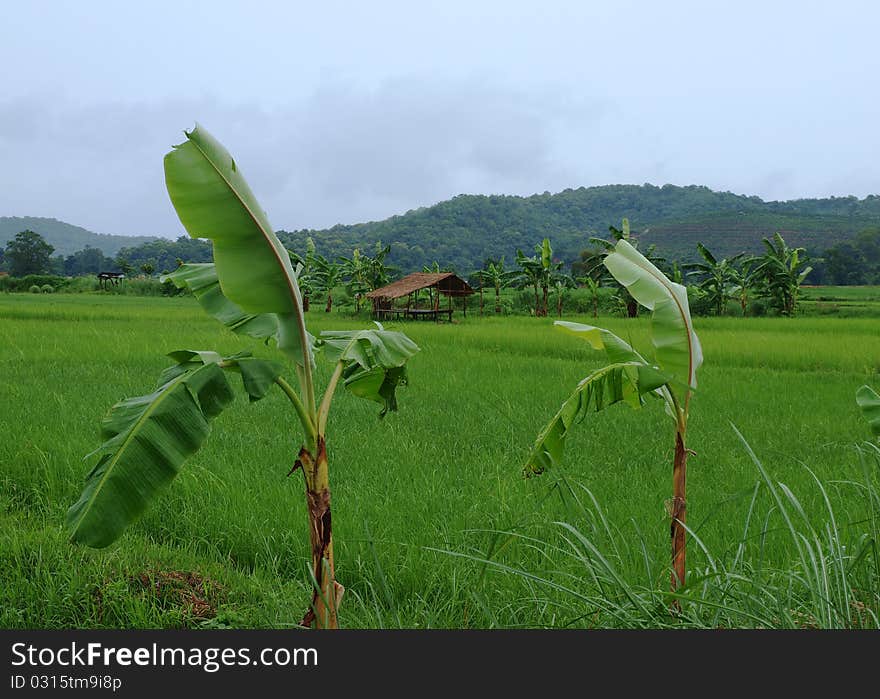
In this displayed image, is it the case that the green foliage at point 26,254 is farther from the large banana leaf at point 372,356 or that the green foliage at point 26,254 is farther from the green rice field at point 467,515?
the large banana leaf at point 372,356

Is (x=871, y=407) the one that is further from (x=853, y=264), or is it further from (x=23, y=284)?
(x=23, y=284)

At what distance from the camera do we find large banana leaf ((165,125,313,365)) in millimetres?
1885

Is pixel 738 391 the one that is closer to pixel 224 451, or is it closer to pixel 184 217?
pixel 224 451

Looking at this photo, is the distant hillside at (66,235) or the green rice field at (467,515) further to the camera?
the distant hillside at (66,235)

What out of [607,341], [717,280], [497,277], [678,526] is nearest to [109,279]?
[497,277]

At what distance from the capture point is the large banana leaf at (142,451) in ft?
6.06

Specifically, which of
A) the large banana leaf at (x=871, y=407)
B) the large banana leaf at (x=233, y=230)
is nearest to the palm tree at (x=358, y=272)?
the large banana leaf at (x=871, y=407)

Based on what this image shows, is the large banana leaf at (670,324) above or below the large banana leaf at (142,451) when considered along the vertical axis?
above

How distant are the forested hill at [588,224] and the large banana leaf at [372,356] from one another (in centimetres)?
4669

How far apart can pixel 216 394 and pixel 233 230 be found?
1.75 feet

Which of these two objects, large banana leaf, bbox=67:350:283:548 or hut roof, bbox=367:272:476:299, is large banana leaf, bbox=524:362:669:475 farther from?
hut roof, bbox=367:272:476:299

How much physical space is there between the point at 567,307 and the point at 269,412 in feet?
79.5

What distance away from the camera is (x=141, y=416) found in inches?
77.1

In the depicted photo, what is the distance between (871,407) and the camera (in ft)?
9.54
